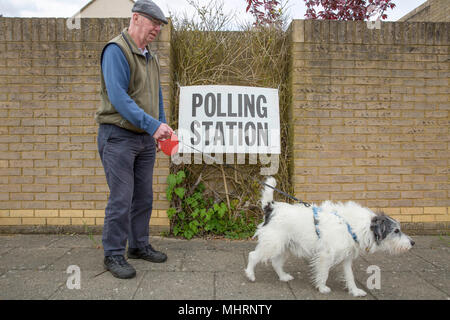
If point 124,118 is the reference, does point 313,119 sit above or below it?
above

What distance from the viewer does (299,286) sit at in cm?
301

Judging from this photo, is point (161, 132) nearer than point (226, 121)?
Yes

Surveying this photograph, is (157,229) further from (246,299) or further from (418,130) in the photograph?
(418,130)

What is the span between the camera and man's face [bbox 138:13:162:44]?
3055 mm

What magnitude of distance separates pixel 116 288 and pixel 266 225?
4.76 ft

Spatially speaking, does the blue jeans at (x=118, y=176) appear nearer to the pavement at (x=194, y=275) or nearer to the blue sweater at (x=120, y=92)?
the blue sweater at (x=120, y=92)

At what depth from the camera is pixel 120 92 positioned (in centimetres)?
291

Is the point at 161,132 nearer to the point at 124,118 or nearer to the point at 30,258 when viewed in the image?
the point at 124,118

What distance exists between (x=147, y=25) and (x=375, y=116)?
3397mm

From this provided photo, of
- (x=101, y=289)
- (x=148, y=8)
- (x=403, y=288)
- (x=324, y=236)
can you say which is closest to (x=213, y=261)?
(x=101, y=289)

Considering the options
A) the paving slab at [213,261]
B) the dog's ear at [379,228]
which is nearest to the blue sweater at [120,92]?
the paving slab at [213,261]

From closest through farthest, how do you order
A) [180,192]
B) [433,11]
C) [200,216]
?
[180,192] < [200,216] < [433,11]

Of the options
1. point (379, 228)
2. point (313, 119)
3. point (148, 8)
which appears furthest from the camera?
point (313, 119)

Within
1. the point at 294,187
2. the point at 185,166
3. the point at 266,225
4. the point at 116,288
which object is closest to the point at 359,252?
the point at 266,225
